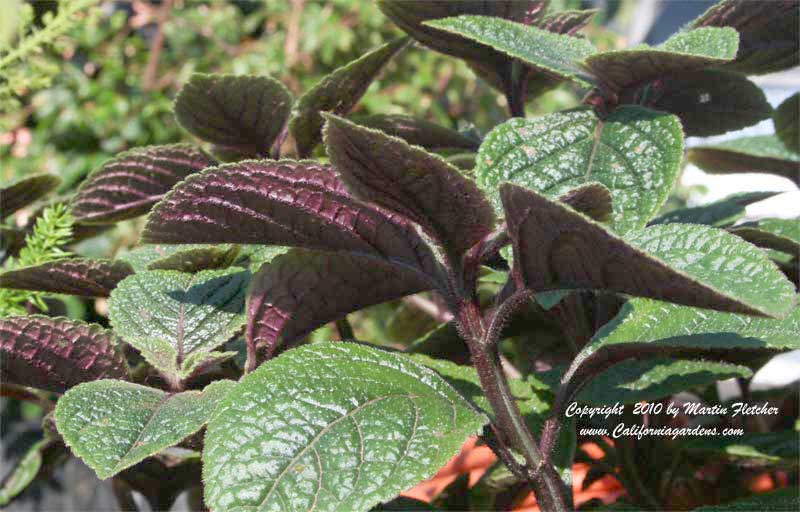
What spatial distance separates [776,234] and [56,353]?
609mm

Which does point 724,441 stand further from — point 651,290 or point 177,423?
point 177,423

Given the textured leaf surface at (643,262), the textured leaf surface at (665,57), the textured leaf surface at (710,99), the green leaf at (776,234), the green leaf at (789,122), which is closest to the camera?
the textured leaf surface at (643,262)

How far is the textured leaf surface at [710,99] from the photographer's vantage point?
893 millimetres

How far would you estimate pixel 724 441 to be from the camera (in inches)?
37.2

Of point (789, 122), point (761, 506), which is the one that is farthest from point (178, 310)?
point (789, 122)

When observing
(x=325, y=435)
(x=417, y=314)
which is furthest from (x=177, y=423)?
(x=417, y=314)

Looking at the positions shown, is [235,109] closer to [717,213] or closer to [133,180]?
[133,180]

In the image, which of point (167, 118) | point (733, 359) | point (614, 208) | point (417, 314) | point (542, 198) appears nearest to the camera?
point (542, 198)

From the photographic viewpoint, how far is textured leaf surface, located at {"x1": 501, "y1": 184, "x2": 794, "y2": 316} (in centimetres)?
46

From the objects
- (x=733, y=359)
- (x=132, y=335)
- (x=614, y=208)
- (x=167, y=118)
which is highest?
(x=614, y=208)

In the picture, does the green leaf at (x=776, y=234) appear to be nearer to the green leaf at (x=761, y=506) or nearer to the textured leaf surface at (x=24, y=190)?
the green leaf at (x=761, y=506)

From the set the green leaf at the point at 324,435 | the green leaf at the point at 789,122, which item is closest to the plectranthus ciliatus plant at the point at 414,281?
the green leaf at the point at 324,435

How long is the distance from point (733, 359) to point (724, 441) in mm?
111

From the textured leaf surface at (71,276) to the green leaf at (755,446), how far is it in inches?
24.1
